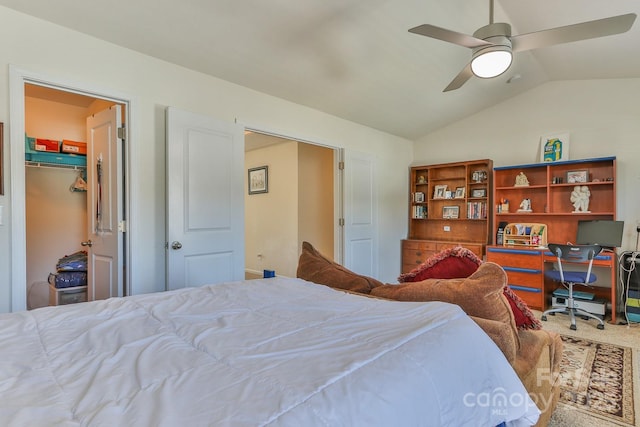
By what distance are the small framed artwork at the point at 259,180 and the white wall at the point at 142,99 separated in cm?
228

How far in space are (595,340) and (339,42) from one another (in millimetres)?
3527

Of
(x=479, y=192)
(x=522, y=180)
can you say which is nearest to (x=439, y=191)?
(x=479, y=192)

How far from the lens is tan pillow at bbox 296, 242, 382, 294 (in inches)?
75.9

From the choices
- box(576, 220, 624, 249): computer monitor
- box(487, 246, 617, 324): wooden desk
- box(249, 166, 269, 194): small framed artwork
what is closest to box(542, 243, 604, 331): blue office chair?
box(487, 246, 617, 324): wooden desk

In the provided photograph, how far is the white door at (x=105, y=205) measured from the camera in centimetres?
272

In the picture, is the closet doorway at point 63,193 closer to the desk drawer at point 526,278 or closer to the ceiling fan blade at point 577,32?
the ceiling fan blade at point 577,32

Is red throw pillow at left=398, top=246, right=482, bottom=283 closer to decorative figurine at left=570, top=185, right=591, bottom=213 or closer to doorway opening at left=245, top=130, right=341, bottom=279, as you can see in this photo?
doorway opening at left=245, top=130, right=341, bottom=279

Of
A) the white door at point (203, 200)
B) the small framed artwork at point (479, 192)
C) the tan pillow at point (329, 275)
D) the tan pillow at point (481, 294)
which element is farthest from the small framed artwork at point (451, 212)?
the tan pillow at point (481, 294)

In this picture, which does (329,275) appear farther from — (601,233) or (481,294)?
(601,233)

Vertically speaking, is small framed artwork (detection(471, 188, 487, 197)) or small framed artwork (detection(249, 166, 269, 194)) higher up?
small framed artwork (detection(249, 166, 269, 194))

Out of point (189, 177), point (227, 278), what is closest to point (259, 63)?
point (189, 177)

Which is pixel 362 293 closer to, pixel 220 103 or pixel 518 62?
pixel 220 103

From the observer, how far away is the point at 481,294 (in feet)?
4.75

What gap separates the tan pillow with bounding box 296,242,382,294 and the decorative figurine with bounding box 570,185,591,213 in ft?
12.1
